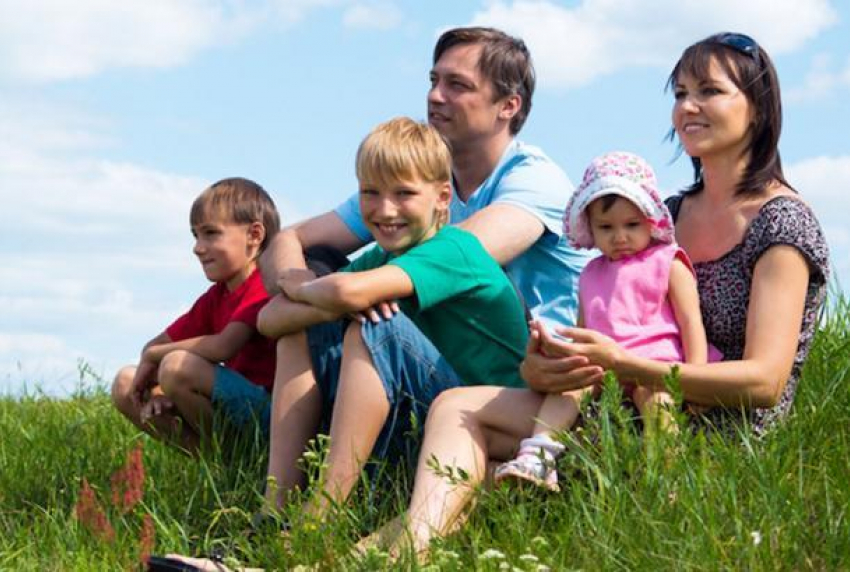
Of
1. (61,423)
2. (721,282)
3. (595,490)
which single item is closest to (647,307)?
(721,282)

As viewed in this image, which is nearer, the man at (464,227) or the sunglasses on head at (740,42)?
the man at (464,227)

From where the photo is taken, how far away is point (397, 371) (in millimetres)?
4781

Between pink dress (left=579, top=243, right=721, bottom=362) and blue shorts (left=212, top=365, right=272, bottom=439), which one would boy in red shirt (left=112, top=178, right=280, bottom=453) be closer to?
blue shorts (left=212, top=365, right=272, bottom=439)

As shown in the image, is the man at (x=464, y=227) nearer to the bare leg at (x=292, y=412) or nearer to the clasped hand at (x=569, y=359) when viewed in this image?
the bare leg at (x=292, y=412)

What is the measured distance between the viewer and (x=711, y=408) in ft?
15.3

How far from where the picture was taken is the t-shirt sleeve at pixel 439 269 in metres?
4.85

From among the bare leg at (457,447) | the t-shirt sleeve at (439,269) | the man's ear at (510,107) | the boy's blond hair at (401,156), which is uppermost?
the man's ear at (510,107)

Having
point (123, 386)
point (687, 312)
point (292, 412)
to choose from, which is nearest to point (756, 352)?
point (687, 312)

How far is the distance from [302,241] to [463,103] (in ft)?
3.04

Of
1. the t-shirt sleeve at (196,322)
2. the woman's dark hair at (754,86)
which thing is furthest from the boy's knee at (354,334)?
the t-shirt sleeve at (196,322)

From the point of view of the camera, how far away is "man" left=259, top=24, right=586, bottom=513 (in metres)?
4.75

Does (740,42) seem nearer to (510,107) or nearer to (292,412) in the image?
(510,107)

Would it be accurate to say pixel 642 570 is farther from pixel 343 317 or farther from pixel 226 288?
pixel 226 288

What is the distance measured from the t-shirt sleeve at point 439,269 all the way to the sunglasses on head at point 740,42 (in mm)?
1123
